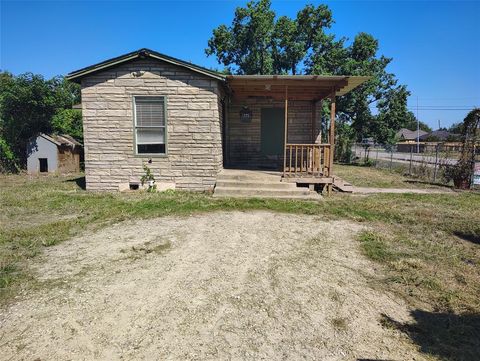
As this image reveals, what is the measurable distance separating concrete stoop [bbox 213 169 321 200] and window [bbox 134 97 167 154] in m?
2.04

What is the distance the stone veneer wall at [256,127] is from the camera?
1191cm

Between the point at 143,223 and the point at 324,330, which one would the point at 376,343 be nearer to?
the point at 324,330

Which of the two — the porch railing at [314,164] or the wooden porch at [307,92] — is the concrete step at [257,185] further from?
the porch railing at [314,164]

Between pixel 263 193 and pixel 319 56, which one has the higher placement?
pixel 319 56

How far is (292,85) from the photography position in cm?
949

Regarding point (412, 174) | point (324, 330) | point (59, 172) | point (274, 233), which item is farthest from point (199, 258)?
point (412, 174)

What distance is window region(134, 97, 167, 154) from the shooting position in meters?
9.22

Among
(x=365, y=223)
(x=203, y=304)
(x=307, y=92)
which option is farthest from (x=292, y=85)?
(x=203, y=304)

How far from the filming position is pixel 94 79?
9.14 meters

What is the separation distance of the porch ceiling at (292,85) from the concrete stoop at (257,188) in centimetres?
269

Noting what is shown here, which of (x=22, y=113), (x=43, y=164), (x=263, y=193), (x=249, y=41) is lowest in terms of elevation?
(x=263, y=193)

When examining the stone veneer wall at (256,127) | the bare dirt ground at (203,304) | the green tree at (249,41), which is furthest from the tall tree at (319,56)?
the bare dirt ground at (203,304)

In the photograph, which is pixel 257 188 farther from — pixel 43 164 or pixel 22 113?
pixel 22 113

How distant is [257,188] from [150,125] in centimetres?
356
